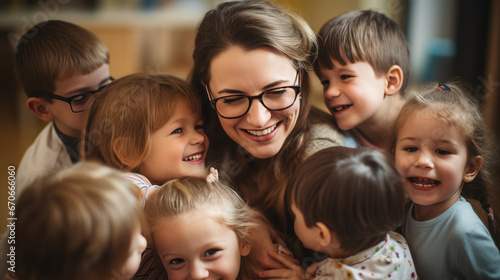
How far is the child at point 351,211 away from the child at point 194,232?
157 millimetres

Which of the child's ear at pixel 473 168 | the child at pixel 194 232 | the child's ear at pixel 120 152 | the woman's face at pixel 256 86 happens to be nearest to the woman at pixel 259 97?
the woman's face at pixel 256 86

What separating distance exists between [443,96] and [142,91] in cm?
67

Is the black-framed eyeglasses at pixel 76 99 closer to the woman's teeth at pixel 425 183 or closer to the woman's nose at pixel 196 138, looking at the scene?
the woman's nose at pixel 196 138

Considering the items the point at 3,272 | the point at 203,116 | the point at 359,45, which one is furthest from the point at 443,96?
the point at 3,272

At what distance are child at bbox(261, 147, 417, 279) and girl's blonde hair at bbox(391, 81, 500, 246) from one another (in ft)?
0.59

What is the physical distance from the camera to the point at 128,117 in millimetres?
1040

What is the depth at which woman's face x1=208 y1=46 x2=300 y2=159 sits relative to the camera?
97 centimetres

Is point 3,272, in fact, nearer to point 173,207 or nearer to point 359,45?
point 173,207

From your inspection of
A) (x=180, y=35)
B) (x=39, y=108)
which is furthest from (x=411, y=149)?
(x=180, y=35)

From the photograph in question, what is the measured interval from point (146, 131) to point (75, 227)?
394mm

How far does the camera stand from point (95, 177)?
2.38ft

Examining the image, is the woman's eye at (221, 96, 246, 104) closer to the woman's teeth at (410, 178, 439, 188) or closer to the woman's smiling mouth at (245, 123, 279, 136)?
the woman's smiling mouth at (245, 123, 279, 136)

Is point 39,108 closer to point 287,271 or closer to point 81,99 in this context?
point 81,99

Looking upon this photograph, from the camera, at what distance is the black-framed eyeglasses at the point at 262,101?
38.8 inches
